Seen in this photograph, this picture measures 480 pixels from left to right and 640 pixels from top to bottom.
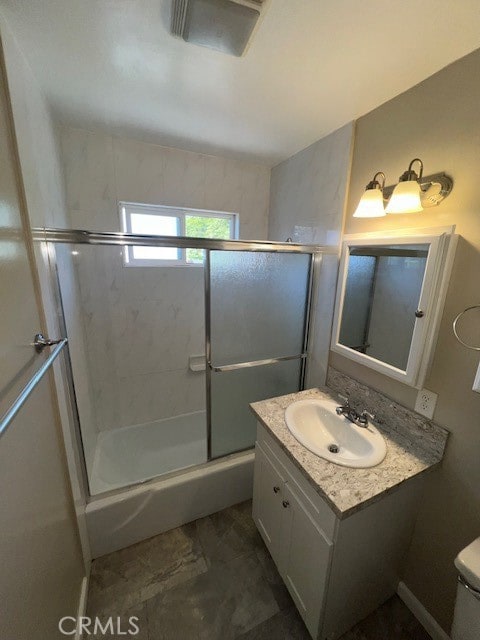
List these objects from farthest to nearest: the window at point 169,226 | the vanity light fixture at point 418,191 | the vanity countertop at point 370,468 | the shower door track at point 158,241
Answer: the window at point 169,226 < the shower door track at point 158,241 < the vanity light fixture at point 418,191 < the vanity countertop at point 370,468

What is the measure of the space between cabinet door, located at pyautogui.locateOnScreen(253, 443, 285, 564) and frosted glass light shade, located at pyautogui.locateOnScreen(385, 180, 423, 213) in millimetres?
1306

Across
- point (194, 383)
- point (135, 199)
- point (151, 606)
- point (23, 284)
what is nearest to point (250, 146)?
point (135, 199)

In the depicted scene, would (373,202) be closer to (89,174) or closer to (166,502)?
(89,174)

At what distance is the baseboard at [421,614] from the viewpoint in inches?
43.1

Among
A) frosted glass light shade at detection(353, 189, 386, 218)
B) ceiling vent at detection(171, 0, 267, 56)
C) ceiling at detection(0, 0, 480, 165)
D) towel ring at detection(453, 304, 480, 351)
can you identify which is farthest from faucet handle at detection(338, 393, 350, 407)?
ceiling vent at detection(171, 0, 267, 56)

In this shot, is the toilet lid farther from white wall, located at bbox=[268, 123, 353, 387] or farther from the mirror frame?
white wall, located at bbox=[268, 123, 353, 387]

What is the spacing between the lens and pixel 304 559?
1062 millimetres

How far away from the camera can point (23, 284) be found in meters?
0.80

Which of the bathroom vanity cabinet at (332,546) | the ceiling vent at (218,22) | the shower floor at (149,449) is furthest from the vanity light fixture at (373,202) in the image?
the shower floor at (149,449)

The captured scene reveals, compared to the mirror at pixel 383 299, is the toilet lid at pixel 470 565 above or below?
below

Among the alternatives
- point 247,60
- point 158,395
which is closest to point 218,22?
point 247,60

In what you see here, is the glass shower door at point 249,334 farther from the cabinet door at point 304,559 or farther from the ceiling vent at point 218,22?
the ceiling vent at point 218,22

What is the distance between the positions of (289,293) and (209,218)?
→ 3.49 ft

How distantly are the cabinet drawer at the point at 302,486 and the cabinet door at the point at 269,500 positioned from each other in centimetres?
5
